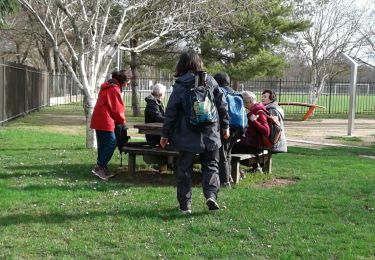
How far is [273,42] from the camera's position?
24.1 meters

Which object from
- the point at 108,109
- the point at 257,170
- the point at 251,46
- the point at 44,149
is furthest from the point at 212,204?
the point at 251,46

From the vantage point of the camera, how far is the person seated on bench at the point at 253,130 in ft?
26.8

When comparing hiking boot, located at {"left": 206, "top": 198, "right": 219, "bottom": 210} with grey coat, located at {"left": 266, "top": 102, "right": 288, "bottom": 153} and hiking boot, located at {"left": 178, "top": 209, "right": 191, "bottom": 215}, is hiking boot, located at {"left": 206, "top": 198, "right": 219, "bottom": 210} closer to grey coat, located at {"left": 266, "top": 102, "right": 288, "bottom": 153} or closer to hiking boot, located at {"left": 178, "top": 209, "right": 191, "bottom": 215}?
hiking boot, located at {"left": 178, "top": 209, "right": 191, "bottom": 215}

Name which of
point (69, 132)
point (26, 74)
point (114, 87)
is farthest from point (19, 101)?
point (114, 87)

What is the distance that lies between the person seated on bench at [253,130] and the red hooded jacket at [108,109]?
71.2 inches

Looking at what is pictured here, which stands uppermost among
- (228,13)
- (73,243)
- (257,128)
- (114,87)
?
(228,13)

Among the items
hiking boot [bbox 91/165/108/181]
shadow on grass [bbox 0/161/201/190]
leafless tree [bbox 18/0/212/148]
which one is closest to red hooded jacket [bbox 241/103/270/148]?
shadow on grass [bbox 0/161/201/190]

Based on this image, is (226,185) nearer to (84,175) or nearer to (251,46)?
(84,175)

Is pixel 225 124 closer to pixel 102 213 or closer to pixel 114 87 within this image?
pixel 102 213

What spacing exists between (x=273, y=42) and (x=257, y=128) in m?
16.6

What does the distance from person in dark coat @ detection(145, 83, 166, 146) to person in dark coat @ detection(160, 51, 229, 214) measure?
95.7 inches

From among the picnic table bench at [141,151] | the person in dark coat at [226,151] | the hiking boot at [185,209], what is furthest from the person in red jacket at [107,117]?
the hiking boot at [185,209]

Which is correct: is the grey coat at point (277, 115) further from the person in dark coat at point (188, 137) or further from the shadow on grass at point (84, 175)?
the person in dark coat at point (188, 137)

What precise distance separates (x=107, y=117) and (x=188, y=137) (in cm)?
245
